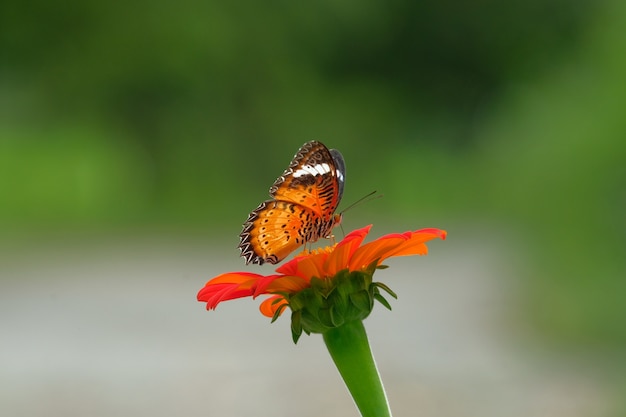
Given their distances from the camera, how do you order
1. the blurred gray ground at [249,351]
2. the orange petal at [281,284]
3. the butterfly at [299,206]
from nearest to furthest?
the orange petal at [281,284]
the butterfly at [299,206]
the blurred gray ground at [249,351]

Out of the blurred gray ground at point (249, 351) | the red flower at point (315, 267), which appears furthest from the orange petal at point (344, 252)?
the blurred gray ground at point (249, 351)

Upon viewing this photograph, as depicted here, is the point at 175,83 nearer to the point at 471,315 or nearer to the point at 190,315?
the point at 190,315

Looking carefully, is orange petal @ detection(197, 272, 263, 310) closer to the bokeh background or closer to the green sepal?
the green sepal

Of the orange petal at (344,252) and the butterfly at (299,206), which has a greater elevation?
the butterfly at (299,206)

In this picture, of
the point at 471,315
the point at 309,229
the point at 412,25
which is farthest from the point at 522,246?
the point at 412,25

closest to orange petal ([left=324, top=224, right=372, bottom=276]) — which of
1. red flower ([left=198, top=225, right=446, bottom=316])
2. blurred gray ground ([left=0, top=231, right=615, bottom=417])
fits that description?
red flower ([left=198, top=225, right=446, bottom=316])

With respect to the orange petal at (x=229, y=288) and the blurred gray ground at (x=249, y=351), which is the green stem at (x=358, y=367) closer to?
the orange petal at (x=229, y=288)
